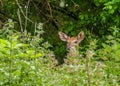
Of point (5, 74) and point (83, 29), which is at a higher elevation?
point (5, 74)

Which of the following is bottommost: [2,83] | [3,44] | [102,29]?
[102,29]

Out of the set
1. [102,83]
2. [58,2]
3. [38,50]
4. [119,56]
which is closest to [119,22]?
[58,2]

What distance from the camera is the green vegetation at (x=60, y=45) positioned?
3332 mm

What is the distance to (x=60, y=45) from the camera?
29.8ft

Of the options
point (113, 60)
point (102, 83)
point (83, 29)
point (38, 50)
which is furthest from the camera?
point (83, 29)

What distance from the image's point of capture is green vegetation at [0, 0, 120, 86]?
3332 mm

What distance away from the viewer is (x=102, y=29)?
851 cm

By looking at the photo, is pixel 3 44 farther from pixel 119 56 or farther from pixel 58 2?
pixel 58 2

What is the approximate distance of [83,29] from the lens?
8438 mm

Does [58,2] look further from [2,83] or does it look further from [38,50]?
[2,83]

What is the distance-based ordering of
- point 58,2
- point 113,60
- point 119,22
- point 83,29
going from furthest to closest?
point 58,2 < point 83,29 < point 119,22 < point 113,60

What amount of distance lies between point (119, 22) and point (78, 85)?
4.52 m

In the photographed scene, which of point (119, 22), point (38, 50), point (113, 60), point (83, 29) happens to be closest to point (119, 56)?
point (113, 60)

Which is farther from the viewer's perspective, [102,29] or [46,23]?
[46,23]
